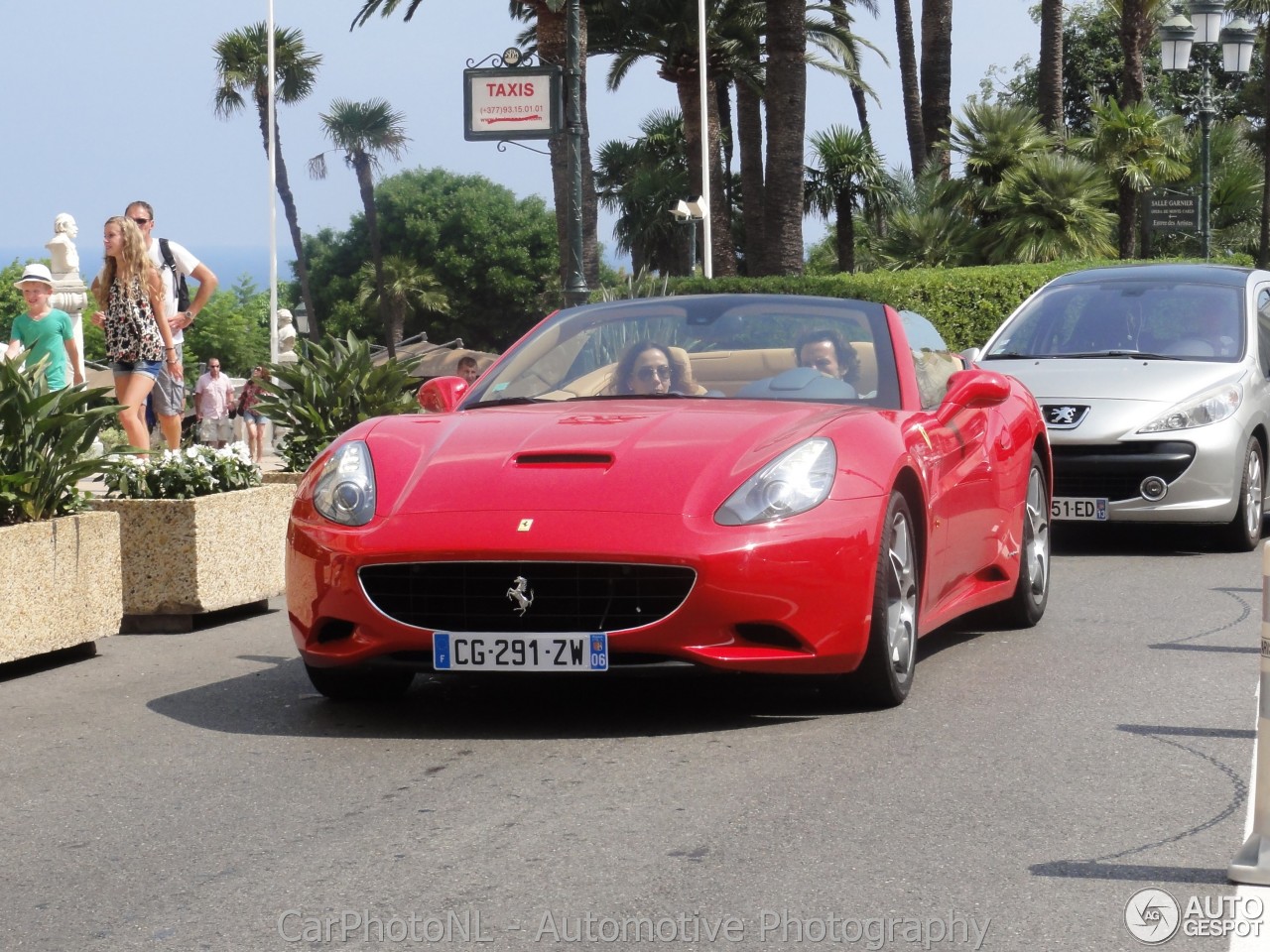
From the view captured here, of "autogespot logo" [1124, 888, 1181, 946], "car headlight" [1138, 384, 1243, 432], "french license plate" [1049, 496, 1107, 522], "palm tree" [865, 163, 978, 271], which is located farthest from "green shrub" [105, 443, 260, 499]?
"palm tree" [865, 163, 978, 271]

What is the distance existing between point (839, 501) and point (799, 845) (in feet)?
5.55

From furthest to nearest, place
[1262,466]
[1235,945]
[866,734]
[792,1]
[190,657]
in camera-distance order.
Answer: [792,1] < [1262,466] < [190,657] < [866,734] < [1235,945]

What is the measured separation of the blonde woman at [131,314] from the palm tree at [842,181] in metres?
46.6

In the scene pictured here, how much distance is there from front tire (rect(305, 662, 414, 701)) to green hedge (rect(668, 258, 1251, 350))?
60.4 ft

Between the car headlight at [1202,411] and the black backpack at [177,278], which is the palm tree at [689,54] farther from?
the car headlight at [1202,411]

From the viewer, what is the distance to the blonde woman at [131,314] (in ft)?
39.2

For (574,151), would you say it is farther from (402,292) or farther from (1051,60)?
(402,292)

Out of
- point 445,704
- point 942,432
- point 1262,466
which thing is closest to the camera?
point 445,704

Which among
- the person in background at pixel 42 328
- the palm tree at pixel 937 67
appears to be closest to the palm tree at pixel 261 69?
the palm tree at pixel 937 67

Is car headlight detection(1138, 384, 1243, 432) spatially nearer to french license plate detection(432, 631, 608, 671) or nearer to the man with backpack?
the man with backpack

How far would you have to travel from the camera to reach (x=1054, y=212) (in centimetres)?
3203

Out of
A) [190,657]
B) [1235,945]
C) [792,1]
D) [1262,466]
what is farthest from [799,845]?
[792,1]

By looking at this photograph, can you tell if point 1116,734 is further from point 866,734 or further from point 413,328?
point 413,328

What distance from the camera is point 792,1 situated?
97.5 ft
